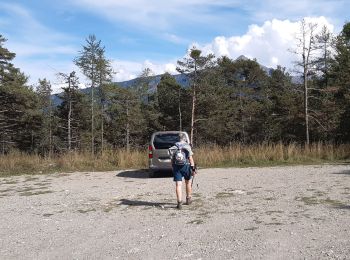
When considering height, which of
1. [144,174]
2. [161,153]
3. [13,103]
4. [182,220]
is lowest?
[182,220]

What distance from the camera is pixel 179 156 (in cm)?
891

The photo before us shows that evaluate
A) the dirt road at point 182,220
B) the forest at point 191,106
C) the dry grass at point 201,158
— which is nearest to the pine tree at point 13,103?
the forest at point 191,106

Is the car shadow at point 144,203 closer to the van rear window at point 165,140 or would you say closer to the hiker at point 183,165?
the hiker at point 183,165

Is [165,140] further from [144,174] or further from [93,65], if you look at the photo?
[93,65]

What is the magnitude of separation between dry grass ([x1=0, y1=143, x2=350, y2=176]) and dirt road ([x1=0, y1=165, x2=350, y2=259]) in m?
4.79

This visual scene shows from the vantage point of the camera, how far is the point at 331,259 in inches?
192

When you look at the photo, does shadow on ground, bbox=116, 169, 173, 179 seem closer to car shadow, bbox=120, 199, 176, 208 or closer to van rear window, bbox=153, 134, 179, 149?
van rear window, bbox=153, 134, 179, 149

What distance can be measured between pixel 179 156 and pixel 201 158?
9537mm

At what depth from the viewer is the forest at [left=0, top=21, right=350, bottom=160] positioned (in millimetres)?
37375

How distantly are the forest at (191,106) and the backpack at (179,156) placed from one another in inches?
900

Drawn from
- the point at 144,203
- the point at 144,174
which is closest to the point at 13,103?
the point at 144,174

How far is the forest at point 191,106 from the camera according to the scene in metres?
37.4

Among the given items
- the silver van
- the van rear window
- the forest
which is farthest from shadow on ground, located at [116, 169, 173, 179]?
the forest

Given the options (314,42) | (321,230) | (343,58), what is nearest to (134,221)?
(321,230)
